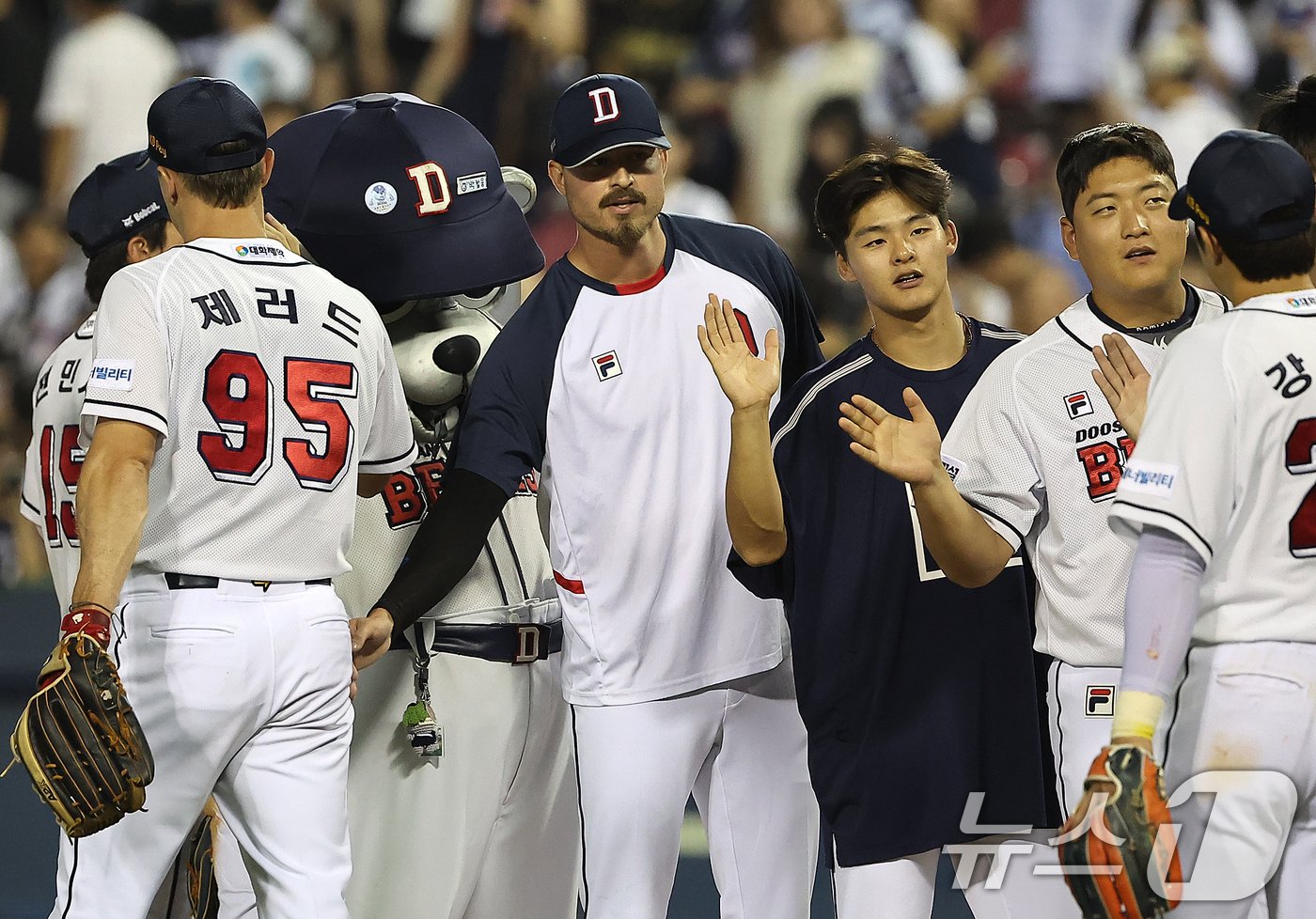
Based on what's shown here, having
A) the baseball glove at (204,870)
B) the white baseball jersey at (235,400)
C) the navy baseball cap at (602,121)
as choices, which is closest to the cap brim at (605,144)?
the navy baseball cap at (602,121)

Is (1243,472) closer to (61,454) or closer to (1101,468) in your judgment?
(1101,468)

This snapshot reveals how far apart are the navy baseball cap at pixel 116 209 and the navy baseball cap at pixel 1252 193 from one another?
2540 millimetres

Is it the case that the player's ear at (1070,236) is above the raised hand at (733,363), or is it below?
above

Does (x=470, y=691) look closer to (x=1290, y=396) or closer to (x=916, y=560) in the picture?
(x=916, y=560)

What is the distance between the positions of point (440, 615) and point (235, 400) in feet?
3.04

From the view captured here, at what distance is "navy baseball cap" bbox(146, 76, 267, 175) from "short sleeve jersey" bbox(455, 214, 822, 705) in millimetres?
779

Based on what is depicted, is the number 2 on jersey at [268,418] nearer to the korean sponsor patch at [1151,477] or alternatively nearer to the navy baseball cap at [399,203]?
the navy baseball cap at [399,203]

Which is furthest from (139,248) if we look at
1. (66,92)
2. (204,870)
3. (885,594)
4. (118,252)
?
(66,92)

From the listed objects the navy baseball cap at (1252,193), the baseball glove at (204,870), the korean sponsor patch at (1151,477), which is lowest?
the baseball glove at (204,870)

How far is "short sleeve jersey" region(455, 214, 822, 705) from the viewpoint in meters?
3.77

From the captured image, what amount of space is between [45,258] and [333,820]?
6.10m

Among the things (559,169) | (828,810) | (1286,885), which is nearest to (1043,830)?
(828,810)

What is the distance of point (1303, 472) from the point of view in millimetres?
2699

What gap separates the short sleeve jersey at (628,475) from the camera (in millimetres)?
3773
